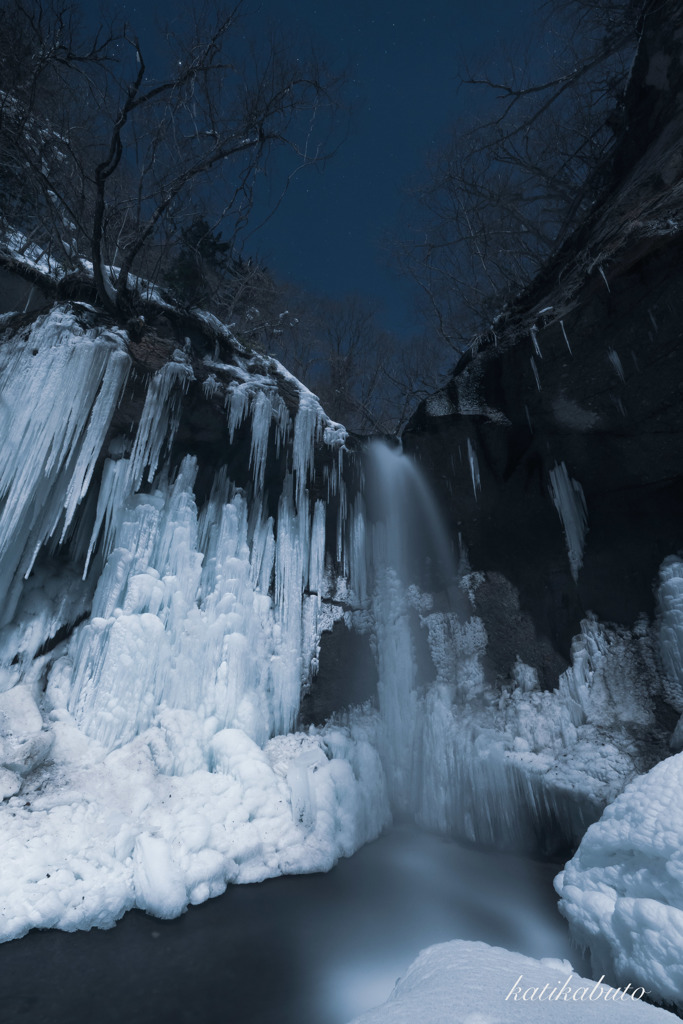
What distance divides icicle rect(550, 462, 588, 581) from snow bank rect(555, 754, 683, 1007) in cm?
337

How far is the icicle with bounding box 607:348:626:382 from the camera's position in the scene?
5703mm

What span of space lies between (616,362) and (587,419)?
78 cm

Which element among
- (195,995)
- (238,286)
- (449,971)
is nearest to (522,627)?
(449,971)

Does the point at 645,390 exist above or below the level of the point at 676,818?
above

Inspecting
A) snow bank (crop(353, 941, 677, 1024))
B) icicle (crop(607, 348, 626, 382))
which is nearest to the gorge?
icicle (crop(607, 348, 626, 382))

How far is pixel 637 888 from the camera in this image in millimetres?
3189

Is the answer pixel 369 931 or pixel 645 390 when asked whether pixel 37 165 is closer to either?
pixel 645 390

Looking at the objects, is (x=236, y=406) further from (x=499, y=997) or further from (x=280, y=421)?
(x=499, y=997)

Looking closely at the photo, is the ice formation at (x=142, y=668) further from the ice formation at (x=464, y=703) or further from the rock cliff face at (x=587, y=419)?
the rock cliff face at (x=587, y=419)

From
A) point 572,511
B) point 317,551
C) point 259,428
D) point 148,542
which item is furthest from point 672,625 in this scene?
point 148,542

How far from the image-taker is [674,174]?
5.32 m

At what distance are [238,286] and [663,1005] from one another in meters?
12.2

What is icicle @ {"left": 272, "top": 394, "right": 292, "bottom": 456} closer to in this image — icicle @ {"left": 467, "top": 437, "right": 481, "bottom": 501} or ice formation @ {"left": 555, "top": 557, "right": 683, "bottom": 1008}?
icicle @ {"left": 467, "top": 437, "right": 481, "bottom": 501}

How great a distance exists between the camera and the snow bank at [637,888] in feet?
9.10
